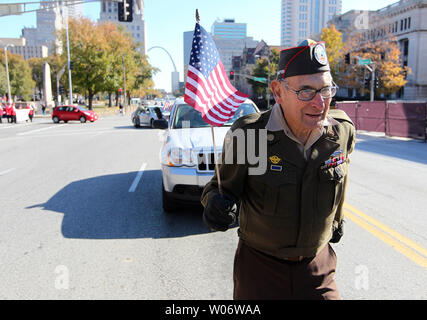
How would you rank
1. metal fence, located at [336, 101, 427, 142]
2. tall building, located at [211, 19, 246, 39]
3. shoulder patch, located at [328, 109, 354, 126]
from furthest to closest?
tall building, located at [211, 19, 246, 39]
metal fence, located at [336, 101, 427, 142]
shoulder patch, located at [328, 109, 354, 126]

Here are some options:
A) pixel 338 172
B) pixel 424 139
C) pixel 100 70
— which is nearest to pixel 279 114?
pixel 338 172

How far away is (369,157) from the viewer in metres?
13.2

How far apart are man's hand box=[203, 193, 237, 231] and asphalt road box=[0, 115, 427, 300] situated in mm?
1799

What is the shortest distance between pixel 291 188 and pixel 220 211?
38 cm

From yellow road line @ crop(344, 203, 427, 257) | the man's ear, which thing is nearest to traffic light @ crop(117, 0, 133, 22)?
yellow road line @ crop(344, 203, 427, 257)

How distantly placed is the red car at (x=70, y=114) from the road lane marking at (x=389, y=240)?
34.1 m

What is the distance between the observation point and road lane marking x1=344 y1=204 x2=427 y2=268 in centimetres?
437

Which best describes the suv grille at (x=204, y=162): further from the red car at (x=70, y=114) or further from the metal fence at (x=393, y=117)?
the red car at (x=70, y=114)

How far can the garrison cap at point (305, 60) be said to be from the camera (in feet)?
6.47

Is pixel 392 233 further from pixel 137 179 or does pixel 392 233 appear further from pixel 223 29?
pixel 223 29

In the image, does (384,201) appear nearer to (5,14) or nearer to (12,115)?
(5,14)

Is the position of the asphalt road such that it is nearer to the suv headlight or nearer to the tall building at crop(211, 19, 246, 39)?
the suv headlight

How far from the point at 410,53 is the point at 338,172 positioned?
259ft
